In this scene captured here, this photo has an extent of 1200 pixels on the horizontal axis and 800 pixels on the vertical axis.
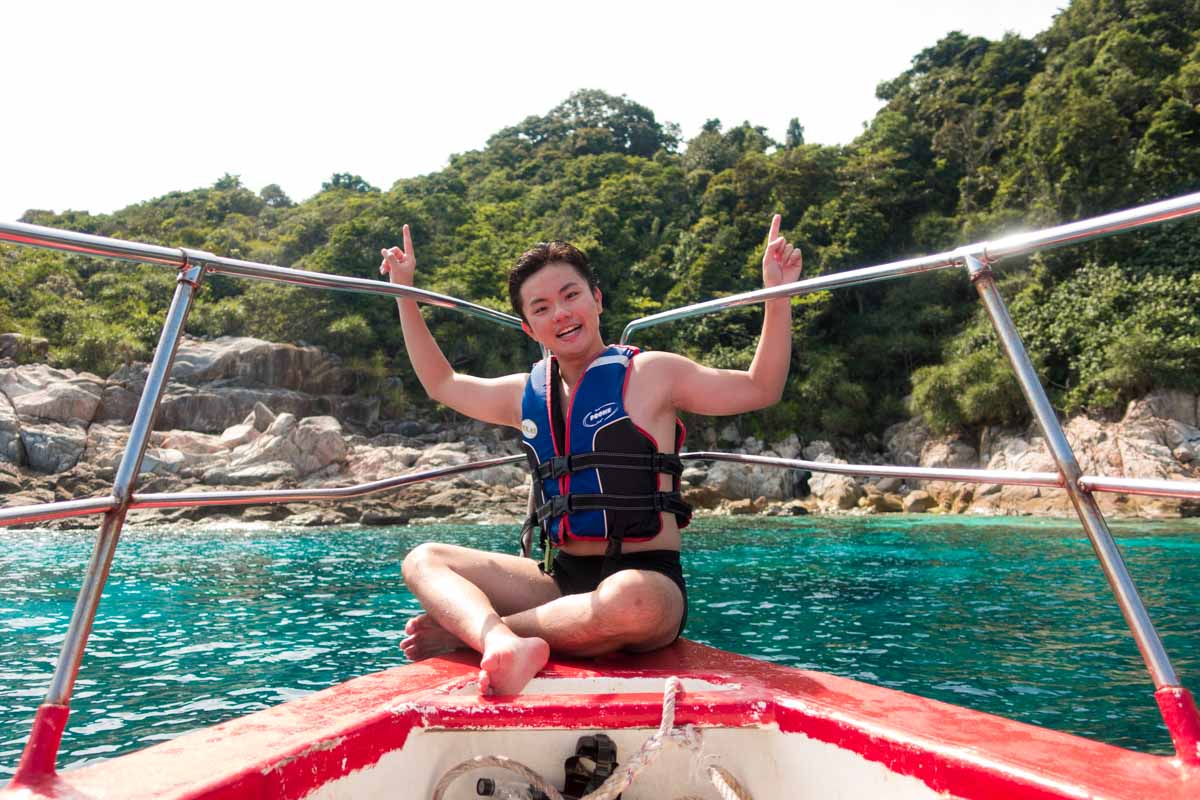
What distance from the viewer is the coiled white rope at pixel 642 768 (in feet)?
3.87

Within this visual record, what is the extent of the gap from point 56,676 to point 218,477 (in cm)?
2029

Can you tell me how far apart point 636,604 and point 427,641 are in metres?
0.61

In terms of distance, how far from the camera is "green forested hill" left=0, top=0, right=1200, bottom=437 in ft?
77.8

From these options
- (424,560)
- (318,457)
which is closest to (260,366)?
(318,457)

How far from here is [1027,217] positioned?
89.6 ft

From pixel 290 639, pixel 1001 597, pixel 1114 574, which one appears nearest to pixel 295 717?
pixel 1114 574

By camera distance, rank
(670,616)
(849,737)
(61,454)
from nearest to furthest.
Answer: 1. (849,737)
2. (670,616)
3. (61,454)

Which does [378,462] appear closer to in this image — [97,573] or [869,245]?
[97,573]

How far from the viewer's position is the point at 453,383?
2.47m

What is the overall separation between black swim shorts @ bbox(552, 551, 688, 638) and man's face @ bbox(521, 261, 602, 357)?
602 mm

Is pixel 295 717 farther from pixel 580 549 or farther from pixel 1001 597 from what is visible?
pixel 1001 597

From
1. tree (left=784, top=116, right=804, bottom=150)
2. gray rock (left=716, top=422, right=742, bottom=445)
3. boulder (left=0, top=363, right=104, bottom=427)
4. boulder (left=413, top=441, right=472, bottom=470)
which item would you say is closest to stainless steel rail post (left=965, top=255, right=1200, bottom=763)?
boulder (left=413, top=441, right=472, bottom=470)

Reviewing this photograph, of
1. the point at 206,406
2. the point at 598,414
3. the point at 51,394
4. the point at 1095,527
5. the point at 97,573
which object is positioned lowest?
the point at 206,406

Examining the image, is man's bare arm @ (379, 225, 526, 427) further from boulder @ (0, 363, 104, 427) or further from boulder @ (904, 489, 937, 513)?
boulder @ (0, 363, 104, 427)
